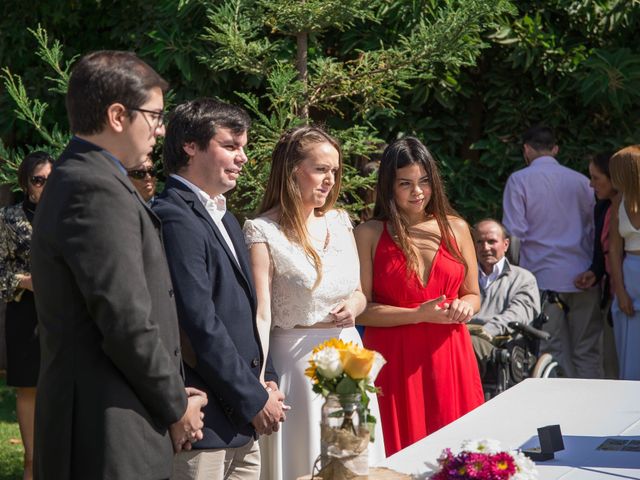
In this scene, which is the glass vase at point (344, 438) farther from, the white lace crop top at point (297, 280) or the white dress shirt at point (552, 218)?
the white dress shirt at point (552, 218)

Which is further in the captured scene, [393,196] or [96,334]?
[393,196]

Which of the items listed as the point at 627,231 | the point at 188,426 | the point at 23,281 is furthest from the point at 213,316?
the point at 627,231

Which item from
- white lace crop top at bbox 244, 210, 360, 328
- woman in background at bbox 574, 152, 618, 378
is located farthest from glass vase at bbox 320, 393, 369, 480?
woman in background at bbox 574, 152, 618, 378

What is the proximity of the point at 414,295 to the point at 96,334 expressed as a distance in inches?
90.3

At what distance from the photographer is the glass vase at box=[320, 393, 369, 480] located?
2.64m

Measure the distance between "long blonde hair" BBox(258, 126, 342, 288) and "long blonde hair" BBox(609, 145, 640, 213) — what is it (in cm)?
286

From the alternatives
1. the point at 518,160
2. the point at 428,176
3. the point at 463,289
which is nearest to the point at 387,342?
the point at 463,289

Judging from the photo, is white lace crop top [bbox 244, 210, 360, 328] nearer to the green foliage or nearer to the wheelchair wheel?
the wheelchair wheel

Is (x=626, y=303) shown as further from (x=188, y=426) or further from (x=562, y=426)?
(x=188, y=426)

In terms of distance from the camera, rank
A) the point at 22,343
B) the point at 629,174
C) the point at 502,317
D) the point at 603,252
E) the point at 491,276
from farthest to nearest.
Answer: the point at 603,252 < the point at 491,276 < the point at 629,174 < the point at 502,317 < the point at 22,343

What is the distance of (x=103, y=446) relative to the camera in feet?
8.52

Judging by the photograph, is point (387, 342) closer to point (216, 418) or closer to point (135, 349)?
point (216, 418)

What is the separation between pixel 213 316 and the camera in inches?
128

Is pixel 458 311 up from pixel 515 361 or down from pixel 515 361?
up
